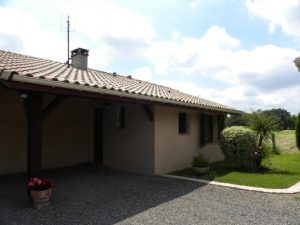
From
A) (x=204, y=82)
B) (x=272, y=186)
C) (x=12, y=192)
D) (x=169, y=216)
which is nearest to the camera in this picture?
(x=169, y=216)

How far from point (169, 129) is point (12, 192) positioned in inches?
216

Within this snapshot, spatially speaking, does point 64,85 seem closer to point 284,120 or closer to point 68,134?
point 68,134

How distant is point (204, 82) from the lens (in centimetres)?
1620

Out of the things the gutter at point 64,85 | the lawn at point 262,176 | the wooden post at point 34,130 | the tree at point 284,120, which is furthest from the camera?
the tree at point 284,120

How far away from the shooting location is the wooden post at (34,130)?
6.13m

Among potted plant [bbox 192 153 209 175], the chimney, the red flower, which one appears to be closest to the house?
the chimney

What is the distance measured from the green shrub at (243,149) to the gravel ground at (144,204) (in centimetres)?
326

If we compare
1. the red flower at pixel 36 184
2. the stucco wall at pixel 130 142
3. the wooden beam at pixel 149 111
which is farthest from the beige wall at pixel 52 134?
the red flower at pixel 36 184

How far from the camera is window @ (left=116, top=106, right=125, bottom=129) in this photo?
1103 centimetres

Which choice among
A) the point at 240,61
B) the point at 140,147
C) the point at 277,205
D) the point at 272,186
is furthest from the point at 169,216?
the point at 240,61

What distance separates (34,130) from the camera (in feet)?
20.2

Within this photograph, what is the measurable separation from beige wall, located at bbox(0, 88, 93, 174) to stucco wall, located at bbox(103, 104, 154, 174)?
1173 millimetres

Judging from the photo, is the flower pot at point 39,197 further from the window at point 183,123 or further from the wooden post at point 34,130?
the window at point 183,123

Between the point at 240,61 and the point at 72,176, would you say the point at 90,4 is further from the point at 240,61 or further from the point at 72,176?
the point at 240,61
